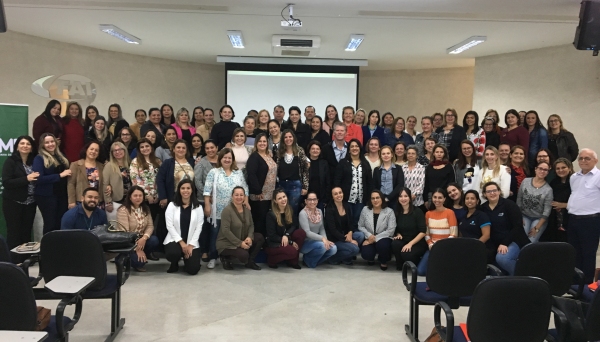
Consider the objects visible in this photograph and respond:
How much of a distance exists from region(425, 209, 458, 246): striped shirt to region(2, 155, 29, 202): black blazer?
449 cm

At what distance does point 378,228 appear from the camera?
5289 millimetres

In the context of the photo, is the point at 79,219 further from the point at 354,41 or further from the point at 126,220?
the point at 354,41

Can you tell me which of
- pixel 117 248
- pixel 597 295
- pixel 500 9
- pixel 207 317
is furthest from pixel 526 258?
pixel 500 9

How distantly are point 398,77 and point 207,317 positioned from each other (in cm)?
864

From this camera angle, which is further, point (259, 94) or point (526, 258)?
point (259, 94)

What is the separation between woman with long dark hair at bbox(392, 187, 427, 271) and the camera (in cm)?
508

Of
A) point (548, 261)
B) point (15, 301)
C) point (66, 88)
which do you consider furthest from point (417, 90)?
point (15, 301)

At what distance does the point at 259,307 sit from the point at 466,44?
590 centimetres

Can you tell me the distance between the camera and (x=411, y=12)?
5.93m

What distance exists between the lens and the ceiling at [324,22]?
5.55 m

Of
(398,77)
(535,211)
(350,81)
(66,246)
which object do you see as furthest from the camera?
(398,77)

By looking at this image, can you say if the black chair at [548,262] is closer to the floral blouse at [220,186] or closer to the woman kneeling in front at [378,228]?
the woman kneeling in front at [378,228]

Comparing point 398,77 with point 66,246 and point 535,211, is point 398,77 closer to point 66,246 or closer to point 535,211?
point 535,211

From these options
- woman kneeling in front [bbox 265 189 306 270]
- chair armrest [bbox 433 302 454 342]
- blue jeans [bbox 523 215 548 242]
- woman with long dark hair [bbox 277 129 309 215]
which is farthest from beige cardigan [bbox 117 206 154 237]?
blue jeans [bbox 523 215 548 242]
